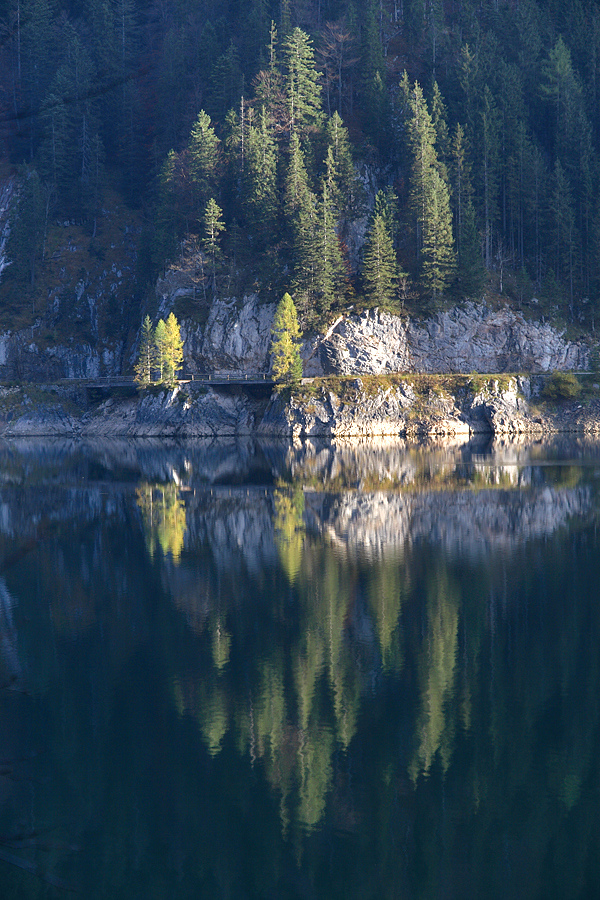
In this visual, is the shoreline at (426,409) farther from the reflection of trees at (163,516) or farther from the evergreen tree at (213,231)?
A: the reflection of trees at (163,516)

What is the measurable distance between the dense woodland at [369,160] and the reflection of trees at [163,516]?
44.9 m

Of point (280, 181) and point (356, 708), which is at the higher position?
point (280, 181)

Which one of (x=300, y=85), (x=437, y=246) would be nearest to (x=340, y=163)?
(x=300, y=85)

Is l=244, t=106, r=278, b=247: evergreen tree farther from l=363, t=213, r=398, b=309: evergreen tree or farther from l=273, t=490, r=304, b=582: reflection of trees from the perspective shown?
l=273, t=490, r=304, b=582: reflection of trees

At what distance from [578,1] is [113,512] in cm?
10589

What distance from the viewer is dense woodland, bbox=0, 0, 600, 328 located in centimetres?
9225

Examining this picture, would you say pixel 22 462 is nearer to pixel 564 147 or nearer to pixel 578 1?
pixel 564 147

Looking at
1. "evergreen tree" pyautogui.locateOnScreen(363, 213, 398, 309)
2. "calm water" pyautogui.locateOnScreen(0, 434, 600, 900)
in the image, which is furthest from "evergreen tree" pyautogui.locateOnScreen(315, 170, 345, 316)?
"calm water" pyautogui.locateOnScreen(0, 434, 600, 900)

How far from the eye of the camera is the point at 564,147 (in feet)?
334

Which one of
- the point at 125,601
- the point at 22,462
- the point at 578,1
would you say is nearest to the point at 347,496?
the point at 125,601

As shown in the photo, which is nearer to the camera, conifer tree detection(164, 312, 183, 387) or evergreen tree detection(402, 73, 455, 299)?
conifer tree detection(164, 312, 183, 387)

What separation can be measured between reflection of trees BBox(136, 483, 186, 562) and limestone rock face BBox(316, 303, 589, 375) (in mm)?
41156

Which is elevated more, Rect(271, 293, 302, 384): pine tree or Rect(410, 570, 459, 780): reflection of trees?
Rect(271, 293, 302, 384): pine tree

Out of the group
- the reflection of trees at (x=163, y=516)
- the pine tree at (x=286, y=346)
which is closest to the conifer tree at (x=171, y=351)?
the pine tree at (x=286, y=346)
